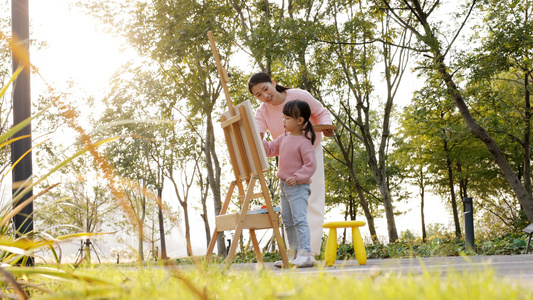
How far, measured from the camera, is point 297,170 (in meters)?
4.79

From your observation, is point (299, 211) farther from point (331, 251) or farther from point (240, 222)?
point (240, 222)

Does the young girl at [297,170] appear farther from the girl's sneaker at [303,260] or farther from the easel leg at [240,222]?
the easel leg at [240,222]

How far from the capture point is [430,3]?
15.2 meters

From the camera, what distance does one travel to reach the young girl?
4668 millimetres

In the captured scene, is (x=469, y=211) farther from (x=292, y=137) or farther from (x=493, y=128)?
(x=493, y=128)

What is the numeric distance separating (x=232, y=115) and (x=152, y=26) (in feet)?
39.5

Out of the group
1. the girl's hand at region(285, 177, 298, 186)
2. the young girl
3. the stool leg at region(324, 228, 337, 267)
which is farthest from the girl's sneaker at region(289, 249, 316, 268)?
the girl's hand at region(285, 177, 298, 186)

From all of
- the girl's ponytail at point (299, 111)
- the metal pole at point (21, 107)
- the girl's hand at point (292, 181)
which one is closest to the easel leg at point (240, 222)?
the girl's hand at point (292, 181)

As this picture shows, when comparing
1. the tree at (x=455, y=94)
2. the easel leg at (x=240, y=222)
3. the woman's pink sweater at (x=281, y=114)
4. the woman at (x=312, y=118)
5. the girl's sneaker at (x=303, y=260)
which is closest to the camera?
the easel leg at (x=240, y=222)

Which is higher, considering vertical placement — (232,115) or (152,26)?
(152,26)

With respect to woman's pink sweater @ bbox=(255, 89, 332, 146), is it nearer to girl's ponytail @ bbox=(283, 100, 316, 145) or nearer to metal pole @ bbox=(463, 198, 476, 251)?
girl's ponytail @ bbox=(283, 100, 316, 145)

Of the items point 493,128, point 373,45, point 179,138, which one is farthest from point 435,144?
point 179,138

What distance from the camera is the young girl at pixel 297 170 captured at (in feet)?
15.3

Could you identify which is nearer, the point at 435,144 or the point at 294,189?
the point at 294,189
